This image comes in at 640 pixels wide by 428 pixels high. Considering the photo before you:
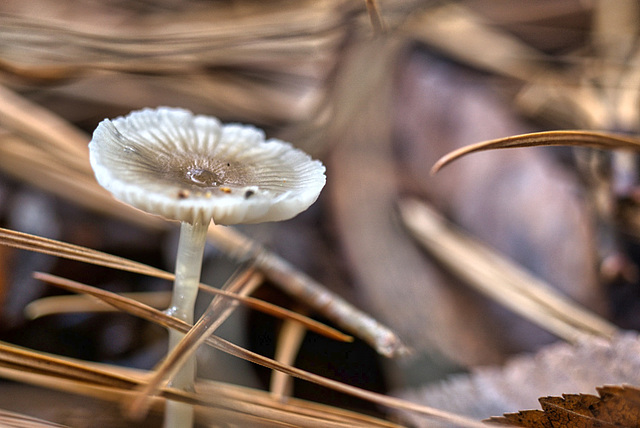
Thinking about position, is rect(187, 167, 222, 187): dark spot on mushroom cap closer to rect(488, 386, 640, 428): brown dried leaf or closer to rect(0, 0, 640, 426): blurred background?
rect(0, 0, 640, 426): blurred background

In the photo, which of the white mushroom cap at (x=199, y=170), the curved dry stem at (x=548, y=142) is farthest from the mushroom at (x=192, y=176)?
the curved dry stem at (x=548, y=142)

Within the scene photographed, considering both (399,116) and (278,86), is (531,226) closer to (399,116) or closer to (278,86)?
(399,116)

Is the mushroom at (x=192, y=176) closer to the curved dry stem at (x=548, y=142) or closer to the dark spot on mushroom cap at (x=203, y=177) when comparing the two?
the dark spot on mushroom cap at (x=203, y=177)

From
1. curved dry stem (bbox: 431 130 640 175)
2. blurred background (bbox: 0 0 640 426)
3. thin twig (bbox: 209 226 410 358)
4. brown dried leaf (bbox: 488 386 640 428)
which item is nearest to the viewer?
brown dried leaf (bbox: 488 386 640 428)

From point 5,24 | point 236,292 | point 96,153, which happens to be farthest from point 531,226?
point 5,24

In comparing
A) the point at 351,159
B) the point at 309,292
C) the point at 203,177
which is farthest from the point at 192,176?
the point at 351,159

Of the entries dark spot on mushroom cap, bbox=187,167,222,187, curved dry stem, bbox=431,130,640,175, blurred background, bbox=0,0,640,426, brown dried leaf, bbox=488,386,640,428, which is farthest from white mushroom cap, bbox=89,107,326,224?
brown dried leaf, bbox=488,386,640,428
